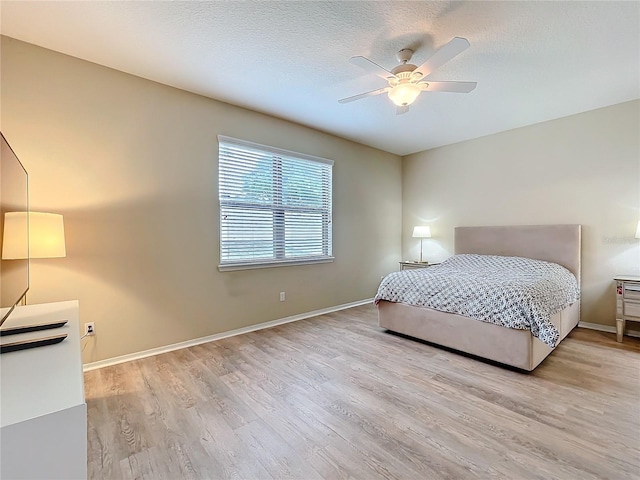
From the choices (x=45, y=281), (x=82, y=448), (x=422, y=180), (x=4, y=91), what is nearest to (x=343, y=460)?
(x=82, y=448)

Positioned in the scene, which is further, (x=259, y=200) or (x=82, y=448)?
(x=259, y=200)

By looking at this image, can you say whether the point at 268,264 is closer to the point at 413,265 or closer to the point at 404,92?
the point at 404,92

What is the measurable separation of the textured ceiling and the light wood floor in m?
2.62

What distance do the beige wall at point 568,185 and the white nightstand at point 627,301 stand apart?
464mm

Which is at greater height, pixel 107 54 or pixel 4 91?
pixel 107 54

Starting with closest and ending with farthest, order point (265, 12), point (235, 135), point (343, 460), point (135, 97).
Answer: point (343, 460) < point (265, 12) < point (135, 97) < point (235, 135)

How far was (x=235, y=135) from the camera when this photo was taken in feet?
11.1

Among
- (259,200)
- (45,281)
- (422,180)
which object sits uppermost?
(422,180)

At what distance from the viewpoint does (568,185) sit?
12.2 feet

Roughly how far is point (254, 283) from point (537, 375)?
2.88 m

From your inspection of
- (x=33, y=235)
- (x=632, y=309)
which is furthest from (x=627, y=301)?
(x=33, y=235)

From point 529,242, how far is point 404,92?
2927 millimetres

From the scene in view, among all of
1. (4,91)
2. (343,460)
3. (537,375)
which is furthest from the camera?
(537,375)

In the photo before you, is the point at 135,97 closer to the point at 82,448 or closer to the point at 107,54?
the point at 107,54
